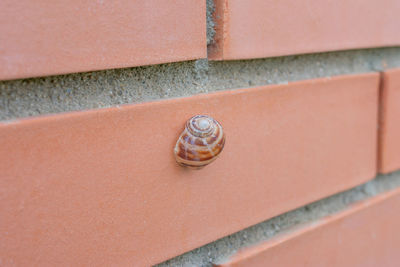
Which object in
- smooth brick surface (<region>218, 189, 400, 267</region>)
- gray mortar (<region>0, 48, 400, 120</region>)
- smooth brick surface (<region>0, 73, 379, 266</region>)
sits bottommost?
smooth brick surface (<region>218, 189, 400, 267</region>)

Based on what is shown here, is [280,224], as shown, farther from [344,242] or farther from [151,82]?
[151,82]

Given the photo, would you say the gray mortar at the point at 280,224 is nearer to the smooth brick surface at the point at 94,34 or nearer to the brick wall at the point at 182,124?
the brick wall at the point at 182,124

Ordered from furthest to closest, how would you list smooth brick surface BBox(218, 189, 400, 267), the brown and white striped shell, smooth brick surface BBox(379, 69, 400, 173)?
smooth brick surface BBox(379, 69, 400, 173) → smooth brick surface BBox(218, 189, 400, 267) → the brown and white striped shell

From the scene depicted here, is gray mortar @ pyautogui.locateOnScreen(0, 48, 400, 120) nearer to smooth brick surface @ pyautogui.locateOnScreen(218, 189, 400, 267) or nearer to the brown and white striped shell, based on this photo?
the brown and white striped shell

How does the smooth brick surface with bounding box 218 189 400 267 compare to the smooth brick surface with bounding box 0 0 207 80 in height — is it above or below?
below

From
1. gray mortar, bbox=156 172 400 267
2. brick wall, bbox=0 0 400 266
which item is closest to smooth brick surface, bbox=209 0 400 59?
brick wall, bbox=0 0 400 266

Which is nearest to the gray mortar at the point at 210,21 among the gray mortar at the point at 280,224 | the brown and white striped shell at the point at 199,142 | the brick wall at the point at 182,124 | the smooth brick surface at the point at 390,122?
the brick wall at the point at 182,124
